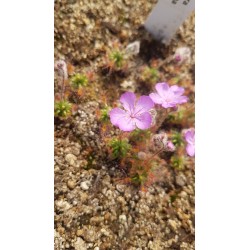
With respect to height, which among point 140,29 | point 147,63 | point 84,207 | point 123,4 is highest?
point 123,4

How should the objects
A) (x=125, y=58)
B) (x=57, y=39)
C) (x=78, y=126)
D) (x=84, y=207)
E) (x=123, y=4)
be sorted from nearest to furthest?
(x=84, y=207), (x=78, y=126), (x=57, y=39), (x=125, y=58), (x=123, y=4)

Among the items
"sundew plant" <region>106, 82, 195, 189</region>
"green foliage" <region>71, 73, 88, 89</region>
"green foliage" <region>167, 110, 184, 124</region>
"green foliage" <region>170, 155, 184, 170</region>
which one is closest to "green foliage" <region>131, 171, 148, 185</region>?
"sundew plant" <region>106, 82, 195, 189</region>

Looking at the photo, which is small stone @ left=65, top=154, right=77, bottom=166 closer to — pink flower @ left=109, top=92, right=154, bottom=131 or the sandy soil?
the sandy soil

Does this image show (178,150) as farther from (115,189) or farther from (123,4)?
(123,4)

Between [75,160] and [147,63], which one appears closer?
[75,160]

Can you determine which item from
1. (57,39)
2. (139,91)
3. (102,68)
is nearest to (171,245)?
(139,91)

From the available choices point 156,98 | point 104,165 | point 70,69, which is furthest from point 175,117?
point 70,69
